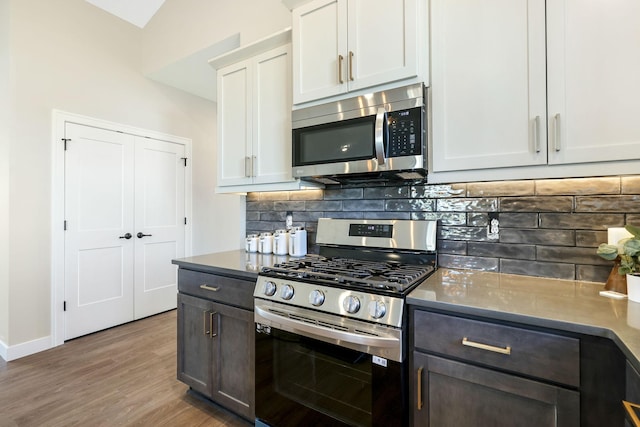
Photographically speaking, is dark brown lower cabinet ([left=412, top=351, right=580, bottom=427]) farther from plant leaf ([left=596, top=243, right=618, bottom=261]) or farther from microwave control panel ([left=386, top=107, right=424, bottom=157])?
microwave control panel ([left=386, top=107, right=424, bottom=157])

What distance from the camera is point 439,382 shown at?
1.12 m

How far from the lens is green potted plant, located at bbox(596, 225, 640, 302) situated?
1083 millimetres

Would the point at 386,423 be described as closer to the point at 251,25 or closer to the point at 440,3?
the point at 440,3

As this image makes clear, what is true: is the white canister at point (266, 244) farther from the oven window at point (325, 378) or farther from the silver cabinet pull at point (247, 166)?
the oven window at point (325, 378)

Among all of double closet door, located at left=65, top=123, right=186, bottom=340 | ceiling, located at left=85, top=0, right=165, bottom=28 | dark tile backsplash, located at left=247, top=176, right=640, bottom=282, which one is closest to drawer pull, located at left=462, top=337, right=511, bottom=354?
dark tile backsplash, located at left=247, top=176, right=640, bottom=282

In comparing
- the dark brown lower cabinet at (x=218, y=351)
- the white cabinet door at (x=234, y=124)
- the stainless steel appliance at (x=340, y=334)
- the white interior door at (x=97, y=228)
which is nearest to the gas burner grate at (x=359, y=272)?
the stainless steel appliance at (x=340, y=334)

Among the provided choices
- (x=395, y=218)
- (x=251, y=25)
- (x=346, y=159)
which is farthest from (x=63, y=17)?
(x=395, y=218)

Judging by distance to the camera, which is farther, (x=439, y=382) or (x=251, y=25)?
(x=251, y=25)

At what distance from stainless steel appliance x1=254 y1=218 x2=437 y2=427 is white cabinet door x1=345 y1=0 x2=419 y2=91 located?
30.9 inches

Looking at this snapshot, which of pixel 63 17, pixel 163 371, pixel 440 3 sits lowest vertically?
pixel 163 371

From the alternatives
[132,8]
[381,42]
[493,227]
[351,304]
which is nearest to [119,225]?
[132,8]

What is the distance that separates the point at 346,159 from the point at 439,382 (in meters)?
1.08

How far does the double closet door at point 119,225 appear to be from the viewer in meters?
2.99

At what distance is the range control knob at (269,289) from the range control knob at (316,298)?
0.73 ft
